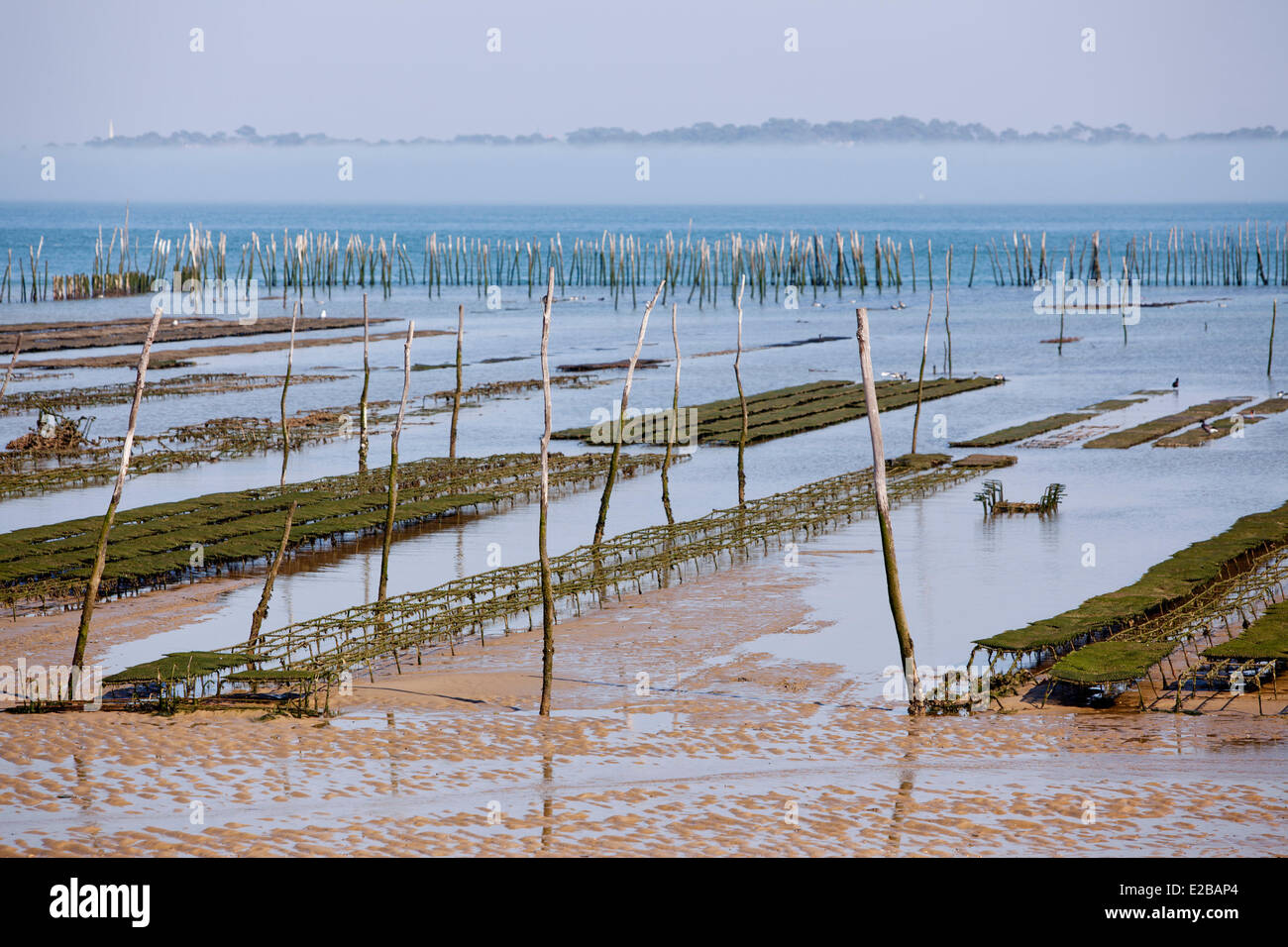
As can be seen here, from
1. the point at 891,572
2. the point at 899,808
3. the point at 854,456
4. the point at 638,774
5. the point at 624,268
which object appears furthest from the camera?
the point at 624,268

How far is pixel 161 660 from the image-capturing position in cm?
1631

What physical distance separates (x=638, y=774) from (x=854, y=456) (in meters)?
23.5

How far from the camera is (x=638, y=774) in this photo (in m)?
13.8

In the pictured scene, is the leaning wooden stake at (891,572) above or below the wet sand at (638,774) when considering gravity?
above

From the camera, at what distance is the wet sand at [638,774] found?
11906 mm

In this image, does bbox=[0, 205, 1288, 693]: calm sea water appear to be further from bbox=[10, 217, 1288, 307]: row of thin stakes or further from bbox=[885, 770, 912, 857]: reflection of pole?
bbox=[10, 217, 1288, 307]: row of thin stakes

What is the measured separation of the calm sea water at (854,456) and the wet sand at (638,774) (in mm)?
2623

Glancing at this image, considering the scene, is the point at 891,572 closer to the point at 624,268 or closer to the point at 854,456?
the point at 854,456

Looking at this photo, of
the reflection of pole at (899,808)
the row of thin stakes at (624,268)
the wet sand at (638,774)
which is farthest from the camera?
the row of thin stakes at (624,268)

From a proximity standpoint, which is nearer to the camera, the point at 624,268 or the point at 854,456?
the point at 854,456

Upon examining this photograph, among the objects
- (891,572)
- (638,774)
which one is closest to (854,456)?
(891,572)

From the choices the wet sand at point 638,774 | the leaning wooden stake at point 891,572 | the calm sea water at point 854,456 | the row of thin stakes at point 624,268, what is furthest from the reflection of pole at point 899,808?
the row of thin stakes at point 624,268

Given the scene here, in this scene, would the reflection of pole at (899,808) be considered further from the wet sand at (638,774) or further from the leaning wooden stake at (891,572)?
the leaning wooden stake at (891,572)

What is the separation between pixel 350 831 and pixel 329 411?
32504 mm
